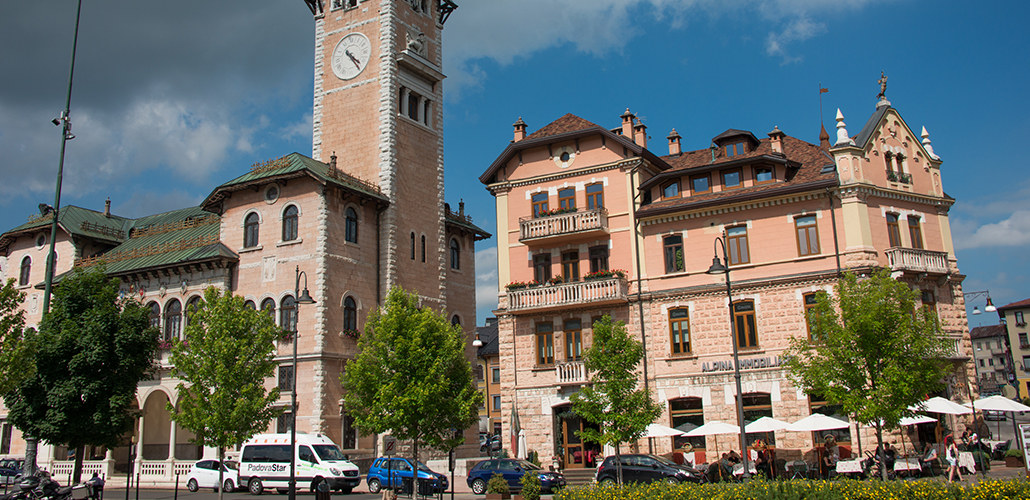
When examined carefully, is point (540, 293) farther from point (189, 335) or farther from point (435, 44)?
point (435, 44)

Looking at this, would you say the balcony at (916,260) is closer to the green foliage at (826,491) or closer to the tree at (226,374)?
the green foliage at (826,491)

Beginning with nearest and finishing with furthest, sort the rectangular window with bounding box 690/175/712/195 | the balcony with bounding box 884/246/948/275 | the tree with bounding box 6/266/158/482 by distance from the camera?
1. the tree with bounding box 6/266/158/482
2. the balcony with bounding box 884/246/948/275
3. the rectangular window with bounding box 690/175/712/195

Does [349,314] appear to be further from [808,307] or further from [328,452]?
[808,307]

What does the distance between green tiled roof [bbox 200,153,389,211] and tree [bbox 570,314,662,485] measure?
765 inches

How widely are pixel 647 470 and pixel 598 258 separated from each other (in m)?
10.7

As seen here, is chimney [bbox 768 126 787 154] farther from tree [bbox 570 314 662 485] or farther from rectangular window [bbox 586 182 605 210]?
tree [bbox 570 314 662 485]

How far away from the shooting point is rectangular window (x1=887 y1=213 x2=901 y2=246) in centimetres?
3064

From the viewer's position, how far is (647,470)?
2623 centimetres

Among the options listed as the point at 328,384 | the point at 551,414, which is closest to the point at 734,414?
the point at 551,414

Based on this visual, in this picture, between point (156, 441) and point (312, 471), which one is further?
point (156, 441)

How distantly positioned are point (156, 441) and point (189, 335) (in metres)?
18.8

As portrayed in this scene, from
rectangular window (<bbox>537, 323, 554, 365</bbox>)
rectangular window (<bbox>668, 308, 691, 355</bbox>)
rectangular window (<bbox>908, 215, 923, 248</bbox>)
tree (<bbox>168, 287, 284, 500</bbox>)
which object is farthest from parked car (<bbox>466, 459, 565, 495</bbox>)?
rectangular window (<bbox>908, 215, 923, 248</bbox>)

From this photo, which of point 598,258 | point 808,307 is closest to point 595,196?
point 598,258

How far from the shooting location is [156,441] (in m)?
44.4
